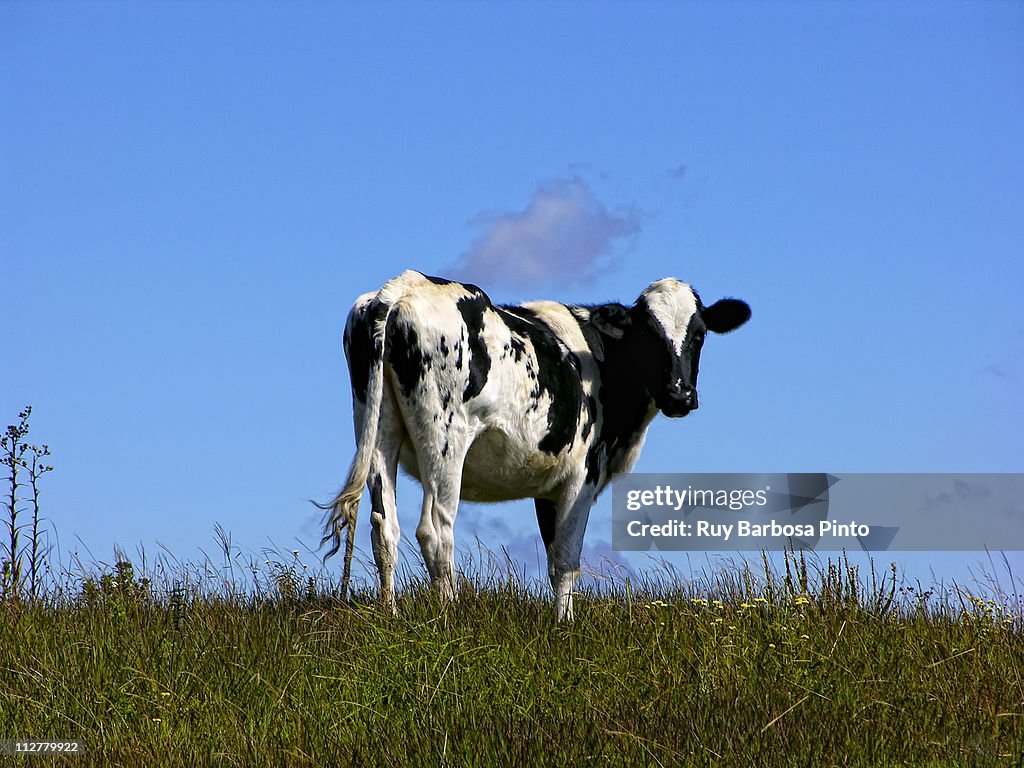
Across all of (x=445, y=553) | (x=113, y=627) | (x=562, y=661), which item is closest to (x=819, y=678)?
(x=562, y=661)

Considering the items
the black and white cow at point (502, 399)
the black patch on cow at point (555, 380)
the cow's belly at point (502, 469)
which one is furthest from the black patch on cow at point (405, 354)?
the black patch on cow at point (555, 380)

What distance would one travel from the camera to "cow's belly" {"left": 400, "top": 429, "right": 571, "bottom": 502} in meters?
10.4

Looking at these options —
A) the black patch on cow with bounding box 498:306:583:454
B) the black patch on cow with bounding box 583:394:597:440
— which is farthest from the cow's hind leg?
the black patch on cow with bounding box 583:394:597:440

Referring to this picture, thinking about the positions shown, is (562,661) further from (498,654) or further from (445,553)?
(445,553)

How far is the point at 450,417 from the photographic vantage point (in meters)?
9.93

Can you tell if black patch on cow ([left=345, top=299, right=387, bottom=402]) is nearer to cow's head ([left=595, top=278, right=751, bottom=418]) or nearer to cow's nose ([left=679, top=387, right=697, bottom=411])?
cow's head ([left=595, top=278, right=751, bottom=418])

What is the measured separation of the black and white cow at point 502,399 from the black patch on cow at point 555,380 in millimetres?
15

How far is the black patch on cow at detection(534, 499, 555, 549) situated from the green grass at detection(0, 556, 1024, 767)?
4.87 ft

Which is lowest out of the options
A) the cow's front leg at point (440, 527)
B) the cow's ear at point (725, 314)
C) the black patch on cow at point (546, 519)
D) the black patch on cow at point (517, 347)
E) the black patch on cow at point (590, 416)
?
the cow's front leg at point (440, 527)

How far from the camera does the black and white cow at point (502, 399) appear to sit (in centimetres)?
987

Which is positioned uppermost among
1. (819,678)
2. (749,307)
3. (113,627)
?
(749,307)

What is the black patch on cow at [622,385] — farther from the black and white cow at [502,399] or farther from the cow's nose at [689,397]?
the cow's nose at [689,397]

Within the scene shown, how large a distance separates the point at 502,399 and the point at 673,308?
7.82ft

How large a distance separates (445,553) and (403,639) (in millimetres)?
1592
